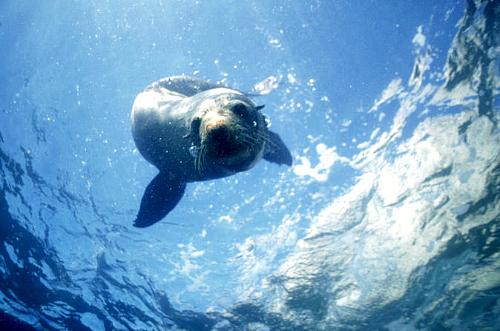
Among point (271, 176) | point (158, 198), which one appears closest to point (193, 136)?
point (158, 198)

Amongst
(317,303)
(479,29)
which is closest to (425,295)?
(317,303)

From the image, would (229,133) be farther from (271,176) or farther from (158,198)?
(271,176)

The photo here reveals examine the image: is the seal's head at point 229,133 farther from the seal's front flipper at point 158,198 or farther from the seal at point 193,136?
the seal's front flipper at point 158,198

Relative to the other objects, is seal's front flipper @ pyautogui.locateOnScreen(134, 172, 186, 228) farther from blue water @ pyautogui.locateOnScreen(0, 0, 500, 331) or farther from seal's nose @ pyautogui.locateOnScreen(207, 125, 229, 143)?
blue water @ pyautogui.locateOnScreen(0, 0, 500, 331)

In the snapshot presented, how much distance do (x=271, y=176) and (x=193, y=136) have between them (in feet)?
21.4

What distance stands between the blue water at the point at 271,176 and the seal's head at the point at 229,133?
4.41m

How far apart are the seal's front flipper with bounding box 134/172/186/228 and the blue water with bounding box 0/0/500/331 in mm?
3424

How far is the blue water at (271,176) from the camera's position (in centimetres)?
662

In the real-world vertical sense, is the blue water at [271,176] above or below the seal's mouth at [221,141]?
above

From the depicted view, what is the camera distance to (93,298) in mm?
13266

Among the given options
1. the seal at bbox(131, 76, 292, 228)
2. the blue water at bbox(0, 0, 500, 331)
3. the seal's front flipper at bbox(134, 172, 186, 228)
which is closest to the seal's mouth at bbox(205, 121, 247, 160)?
the seal at bbox(131, 76, 292, 228)

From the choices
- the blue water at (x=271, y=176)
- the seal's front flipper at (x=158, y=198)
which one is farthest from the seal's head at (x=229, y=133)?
the blue water at (x=271, y=176)

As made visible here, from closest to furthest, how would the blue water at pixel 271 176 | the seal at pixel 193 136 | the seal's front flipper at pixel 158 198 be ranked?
the seal at pixel 193 136 → the seal's front flipper at pixel 158 198 → the blue water at pixel 271 176

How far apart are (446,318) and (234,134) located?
1878 centimetres
